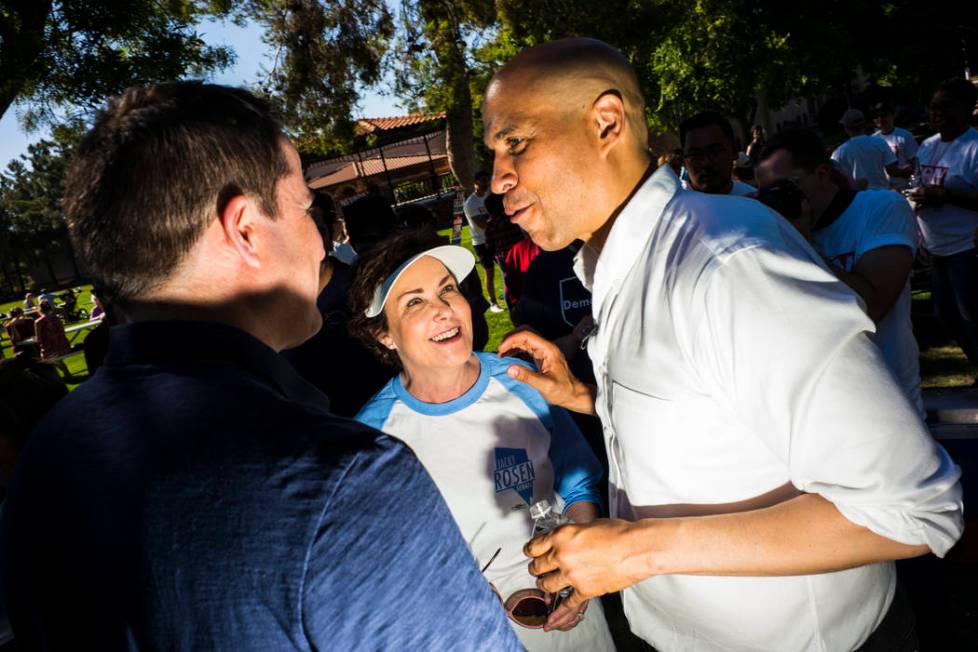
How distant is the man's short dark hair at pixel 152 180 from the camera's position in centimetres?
110

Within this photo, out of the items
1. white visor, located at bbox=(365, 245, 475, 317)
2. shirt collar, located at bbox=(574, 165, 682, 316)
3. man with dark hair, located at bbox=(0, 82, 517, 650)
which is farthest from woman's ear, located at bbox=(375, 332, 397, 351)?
man with dark hair, located at bbox=(0, 82, 517, 650)

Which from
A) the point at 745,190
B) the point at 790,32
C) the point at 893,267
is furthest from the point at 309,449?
the point at 790,32

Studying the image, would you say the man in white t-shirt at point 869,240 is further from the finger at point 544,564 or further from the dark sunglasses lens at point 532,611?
the finger at point 544,564

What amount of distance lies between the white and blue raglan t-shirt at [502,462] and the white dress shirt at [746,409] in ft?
2.22

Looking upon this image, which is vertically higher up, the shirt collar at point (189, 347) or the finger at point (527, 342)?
the shirt collar at point (189, 347)

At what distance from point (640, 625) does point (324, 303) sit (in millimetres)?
2518

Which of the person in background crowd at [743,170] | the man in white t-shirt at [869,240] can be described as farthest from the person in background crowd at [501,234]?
the person in background crowd at [743,170]

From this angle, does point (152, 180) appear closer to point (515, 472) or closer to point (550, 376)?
point (550, 376)

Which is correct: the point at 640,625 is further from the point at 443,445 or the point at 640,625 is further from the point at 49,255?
the point at 49,255

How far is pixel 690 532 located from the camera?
1.26 m

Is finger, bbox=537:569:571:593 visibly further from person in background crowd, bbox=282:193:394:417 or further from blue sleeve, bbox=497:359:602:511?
person in background crowd, bbox=282:193:394:417

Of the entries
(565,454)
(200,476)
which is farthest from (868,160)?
(200,476)

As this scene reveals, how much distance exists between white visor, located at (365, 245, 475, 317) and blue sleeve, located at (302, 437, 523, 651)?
1861 millimetres

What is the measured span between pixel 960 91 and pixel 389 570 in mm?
6391
